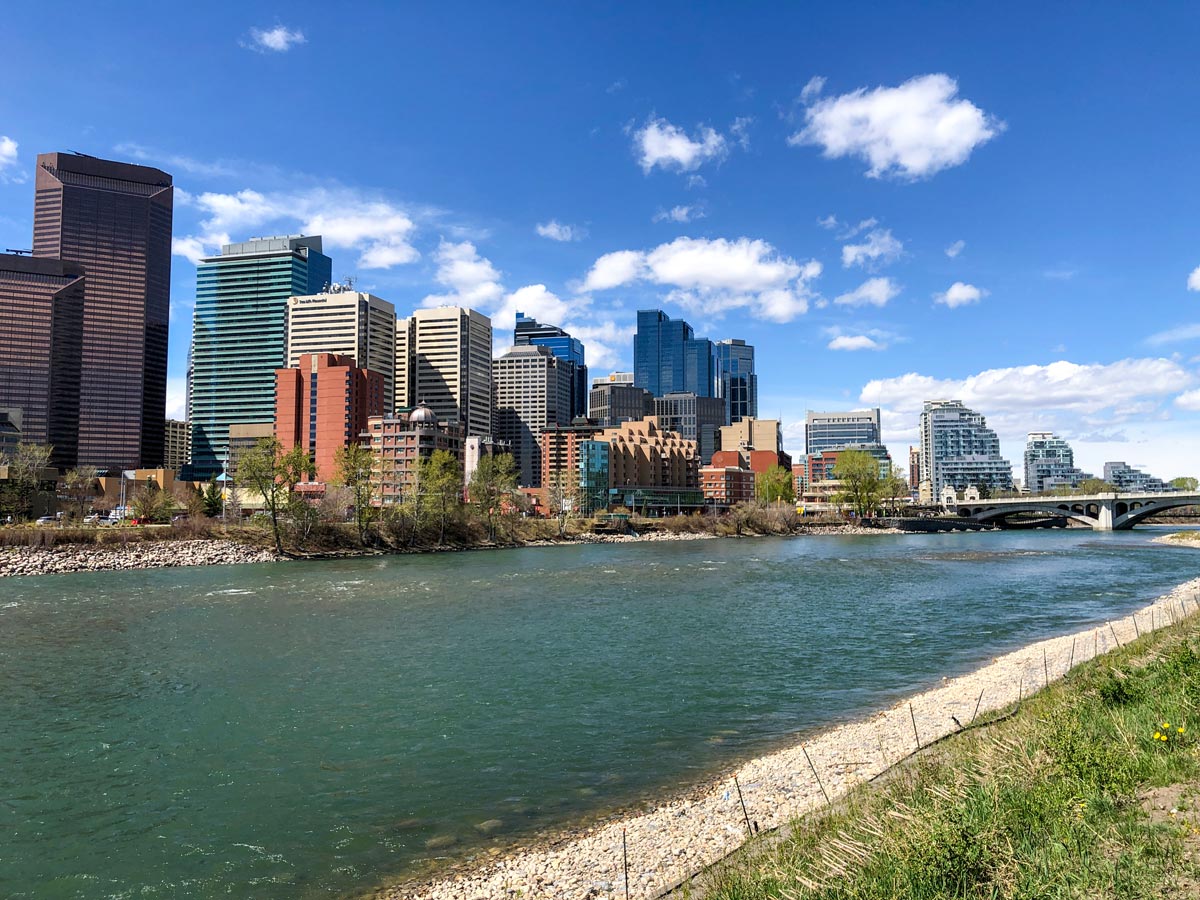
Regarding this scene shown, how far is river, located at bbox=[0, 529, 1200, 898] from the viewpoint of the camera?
51.1 ft

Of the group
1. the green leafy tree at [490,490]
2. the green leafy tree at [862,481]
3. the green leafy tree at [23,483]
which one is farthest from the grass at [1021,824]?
the green leafy tree at [862,481]

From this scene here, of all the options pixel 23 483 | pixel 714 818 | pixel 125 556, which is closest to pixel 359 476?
pixel 125 556

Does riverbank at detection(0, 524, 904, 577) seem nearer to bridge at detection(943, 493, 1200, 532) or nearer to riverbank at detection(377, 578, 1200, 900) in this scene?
riverbank at detection(377, 578, 1200, 900)

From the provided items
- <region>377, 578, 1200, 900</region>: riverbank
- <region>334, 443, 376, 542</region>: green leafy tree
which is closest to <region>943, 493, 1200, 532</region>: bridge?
<region>334, 443, 376, 542</region>: green leafy tree

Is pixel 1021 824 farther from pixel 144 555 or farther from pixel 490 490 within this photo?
pixel 490 490

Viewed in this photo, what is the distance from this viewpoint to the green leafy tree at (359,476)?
105 metres

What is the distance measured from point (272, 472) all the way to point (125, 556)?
784 inches

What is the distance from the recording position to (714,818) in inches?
604

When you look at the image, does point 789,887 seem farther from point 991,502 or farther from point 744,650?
point 991,502

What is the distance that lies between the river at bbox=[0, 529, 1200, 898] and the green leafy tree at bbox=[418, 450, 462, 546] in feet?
184

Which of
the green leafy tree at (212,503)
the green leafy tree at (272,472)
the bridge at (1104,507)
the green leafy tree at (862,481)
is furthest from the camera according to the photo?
the green leafy tree at (862,481)

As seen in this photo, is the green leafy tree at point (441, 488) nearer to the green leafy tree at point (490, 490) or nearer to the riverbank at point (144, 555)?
the green leafy tree at point (490, 490)

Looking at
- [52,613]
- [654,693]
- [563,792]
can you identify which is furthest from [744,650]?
[52,613]

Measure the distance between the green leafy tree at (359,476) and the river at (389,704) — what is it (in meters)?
47.4
